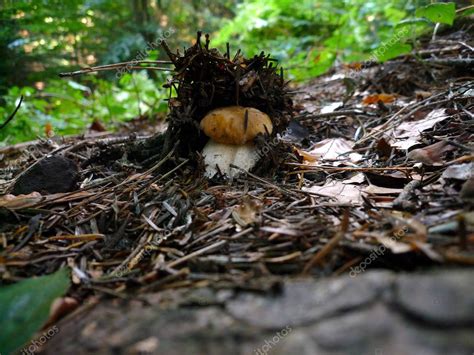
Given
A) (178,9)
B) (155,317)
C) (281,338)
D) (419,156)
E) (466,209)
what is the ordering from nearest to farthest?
(281,338), (155,317), (466,209), (419,156), (178,9)

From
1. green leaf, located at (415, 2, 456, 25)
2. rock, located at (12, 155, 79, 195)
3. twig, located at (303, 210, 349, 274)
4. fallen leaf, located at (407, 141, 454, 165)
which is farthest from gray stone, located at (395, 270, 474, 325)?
green leaf, located at (415, 2, 456, 25)

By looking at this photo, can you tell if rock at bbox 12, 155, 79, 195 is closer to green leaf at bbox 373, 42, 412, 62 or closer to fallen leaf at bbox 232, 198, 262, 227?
fallen leaf at bbox 232, 198, 262, 227

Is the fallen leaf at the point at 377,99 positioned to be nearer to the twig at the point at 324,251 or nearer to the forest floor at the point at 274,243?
the forest floor at the point at 274,243

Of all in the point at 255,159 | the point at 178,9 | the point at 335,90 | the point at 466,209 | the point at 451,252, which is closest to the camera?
the point at 451,252

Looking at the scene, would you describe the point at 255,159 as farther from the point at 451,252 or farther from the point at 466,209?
the point at 451,252

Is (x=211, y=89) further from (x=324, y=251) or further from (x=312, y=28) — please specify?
(x=312, y=28)

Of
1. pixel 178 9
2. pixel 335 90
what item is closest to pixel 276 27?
pixel 178 9

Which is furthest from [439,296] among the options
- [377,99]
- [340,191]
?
[377,99]
